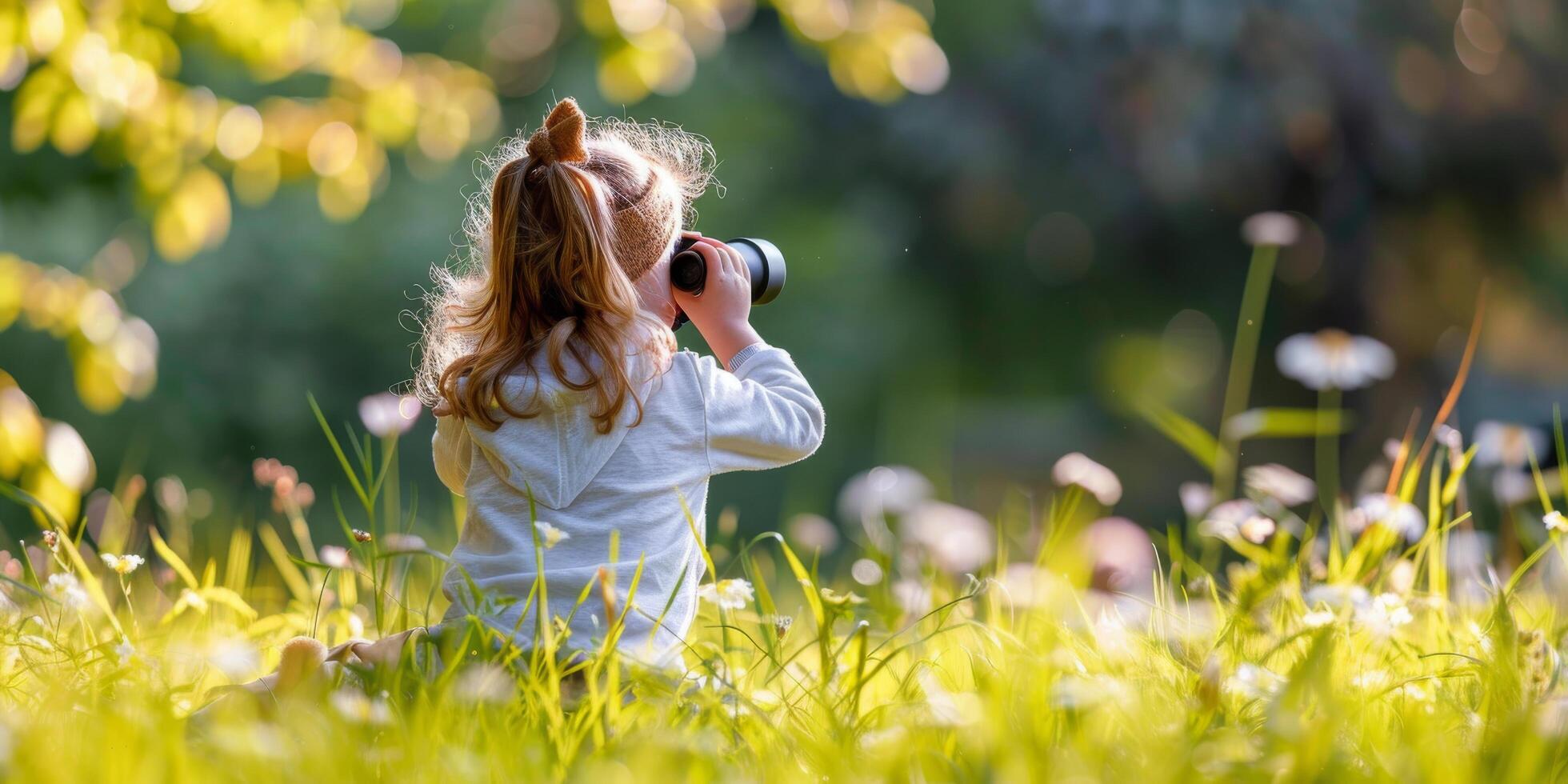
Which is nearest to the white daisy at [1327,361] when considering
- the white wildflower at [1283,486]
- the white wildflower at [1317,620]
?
the white wildflower at [1283,486]

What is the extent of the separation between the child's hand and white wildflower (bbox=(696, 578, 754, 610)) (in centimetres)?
30

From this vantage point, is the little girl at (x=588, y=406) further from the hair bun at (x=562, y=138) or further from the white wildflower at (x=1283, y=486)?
the white wildflower at (x=1283, y=486)

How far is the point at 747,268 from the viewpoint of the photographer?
1551mm

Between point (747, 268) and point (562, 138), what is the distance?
11.1 inches

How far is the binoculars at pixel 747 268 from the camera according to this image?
1.48 metres

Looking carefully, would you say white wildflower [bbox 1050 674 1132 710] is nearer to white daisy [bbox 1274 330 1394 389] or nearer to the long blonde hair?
the long blonde hair

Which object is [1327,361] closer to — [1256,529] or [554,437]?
[1256,529]

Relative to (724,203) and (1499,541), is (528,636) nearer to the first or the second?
(1499,541)

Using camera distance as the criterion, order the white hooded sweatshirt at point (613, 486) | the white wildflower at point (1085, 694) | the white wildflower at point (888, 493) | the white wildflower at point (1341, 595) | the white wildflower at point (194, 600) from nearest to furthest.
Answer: the white wildflower at point (1085, 694) < the white wildflower at point (1341, 595) < the white hooded sweatshirt at point (613, 486) < the white wildflower at point (194, 600) < the white wildflower at point (888, 493)

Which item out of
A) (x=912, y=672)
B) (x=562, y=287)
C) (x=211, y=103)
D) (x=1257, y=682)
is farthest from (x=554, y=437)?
(x=211, y=103)

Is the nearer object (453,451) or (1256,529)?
(1256,529)

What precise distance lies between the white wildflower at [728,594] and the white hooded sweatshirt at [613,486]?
0.03 meters

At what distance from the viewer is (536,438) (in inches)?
52.7

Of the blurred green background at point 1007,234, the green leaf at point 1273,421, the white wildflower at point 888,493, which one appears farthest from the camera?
the blurred green background at point 1007,234
